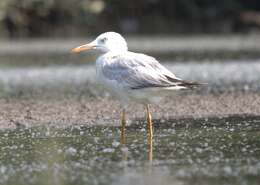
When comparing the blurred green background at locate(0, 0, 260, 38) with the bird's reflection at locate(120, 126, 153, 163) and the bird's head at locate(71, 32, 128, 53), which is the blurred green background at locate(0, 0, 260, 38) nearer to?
the bird's head at locate(71, 32, 128, 53)

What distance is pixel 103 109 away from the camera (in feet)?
49.6

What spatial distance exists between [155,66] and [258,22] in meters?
36.6

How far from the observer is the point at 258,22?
156 feet

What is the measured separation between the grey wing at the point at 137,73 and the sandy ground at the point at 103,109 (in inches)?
66.9

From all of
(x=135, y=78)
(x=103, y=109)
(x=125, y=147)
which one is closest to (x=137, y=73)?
(x=135, y=78)

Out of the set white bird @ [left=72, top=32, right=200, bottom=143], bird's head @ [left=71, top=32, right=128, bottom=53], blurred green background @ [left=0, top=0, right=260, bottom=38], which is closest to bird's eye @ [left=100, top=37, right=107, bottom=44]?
bird's head @ [left=71, top=32, right=128, bottom=53]

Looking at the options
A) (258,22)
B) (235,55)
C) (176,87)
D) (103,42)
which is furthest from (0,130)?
(258,22)

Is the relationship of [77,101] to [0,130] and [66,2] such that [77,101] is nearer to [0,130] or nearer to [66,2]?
[0,130]

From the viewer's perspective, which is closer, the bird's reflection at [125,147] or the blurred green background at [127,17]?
the bird's reflection at [125,147]

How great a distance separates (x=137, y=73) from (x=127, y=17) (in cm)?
3908

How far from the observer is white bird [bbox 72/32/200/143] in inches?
451

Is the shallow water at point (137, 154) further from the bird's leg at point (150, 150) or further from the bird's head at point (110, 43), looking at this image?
the bird's head at point (110, 43)

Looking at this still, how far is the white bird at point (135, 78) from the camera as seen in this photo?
1145 centimetres

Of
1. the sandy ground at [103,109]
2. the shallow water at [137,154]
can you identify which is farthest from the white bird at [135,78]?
the sandy ground at [103,109]
